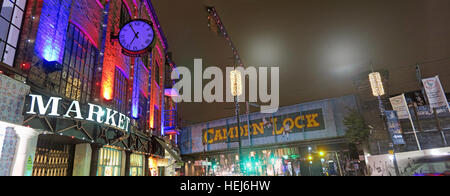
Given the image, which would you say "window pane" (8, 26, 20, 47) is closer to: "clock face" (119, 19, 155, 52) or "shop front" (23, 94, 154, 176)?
"shop front" (23, 94, 154, 176)

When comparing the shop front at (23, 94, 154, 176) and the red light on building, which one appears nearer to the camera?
the red light on building

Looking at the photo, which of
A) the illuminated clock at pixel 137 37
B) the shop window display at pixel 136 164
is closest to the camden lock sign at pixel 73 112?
the illuminated clock at pixel 137 37

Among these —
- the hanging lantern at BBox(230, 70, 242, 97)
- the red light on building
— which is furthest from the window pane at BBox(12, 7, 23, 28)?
the hanging lantern at BBox(230, 70, 242, 97)

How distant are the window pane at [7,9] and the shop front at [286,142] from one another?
17926 mm

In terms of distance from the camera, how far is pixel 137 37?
11.6 metres

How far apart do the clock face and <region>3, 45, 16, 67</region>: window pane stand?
16.6 ft

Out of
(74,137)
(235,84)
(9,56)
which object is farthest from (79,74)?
(235,84)

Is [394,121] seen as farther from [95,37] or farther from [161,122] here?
[95,37]

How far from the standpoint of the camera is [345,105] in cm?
2420

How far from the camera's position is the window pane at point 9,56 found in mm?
6316

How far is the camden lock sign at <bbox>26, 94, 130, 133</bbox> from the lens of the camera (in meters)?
6.65

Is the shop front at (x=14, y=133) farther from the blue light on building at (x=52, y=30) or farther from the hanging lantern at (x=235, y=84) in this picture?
the hanging lantern at (x=235, y=84)

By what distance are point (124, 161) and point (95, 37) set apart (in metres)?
6.77
